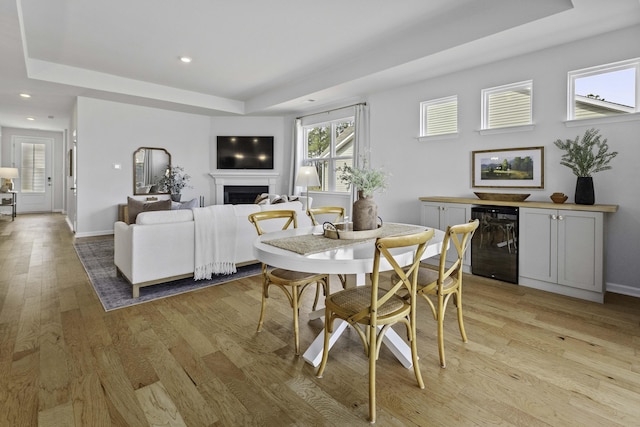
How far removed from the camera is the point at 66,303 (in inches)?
117

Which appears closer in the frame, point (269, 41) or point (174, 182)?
point (269, 41)

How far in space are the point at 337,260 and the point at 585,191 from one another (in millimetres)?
2993

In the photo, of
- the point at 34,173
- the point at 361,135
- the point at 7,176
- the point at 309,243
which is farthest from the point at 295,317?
the point at 34,173

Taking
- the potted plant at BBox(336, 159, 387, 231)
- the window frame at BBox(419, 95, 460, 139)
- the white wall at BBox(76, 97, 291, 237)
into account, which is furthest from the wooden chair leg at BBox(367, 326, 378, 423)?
the white wall at BBox(76, 97, 291, 237)

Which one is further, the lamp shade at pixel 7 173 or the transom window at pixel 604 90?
the lamp shade at pixel 7 173

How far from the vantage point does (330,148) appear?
6.70 metres

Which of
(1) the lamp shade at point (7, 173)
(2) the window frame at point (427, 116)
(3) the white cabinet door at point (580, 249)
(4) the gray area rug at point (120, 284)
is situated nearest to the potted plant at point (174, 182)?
(4) the gray area rug at point (120, 284)

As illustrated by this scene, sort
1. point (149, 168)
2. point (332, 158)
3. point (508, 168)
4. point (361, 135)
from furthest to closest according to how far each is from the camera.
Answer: point (149, 168), point (332, 158), point (361, 135), point (508, 168)

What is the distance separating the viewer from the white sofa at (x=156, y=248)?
3.09m

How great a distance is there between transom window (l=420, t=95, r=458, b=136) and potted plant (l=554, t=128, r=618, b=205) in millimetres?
1443

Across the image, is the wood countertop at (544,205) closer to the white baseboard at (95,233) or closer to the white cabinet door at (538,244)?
the white cabinet door at (538,244)

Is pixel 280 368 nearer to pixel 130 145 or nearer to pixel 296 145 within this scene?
pixel 296 145

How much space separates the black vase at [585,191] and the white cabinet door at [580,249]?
219 millimetres

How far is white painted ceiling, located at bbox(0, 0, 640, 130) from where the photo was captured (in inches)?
127
